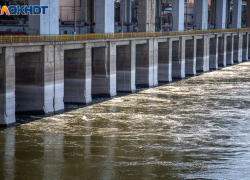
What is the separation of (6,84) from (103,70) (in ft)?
47.0

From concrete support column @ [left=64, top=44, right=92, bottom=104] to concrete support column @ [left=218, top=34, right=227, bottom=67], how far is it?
42.2 metres

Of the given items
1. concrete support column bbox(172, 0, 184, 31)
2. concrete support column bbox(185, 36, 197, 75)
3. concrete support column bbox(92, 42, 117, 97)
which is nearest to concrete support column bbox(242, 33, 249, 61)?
concrete support column bbox(185, 36, 197, 75)

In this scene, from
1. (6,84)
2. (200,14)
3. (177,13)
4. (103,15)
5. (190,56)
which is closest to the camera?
(6,84)

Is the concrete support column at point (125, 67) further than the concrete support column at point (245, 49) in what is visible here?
No

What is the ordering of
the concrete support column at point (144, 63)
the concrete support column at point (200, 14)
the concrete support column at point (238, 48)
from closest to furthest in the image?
the concrete support column at point (144, 63) → the concrete support column at point (200, 14) → the concrete support column at point (238, 48)

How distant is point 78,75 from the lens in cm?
3850

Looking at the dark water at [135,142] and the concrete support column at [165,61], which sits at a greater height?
the concrete support column at [165,61]

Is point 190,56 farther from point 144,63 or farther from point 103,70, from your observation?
point 103,70

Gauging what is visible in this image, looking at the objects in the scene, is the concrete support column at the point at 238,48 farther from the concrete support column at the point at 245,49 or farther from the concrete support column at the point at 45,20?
the concrete support column at the point at 45,20

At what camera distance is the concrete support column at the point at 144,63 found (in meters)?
50.3

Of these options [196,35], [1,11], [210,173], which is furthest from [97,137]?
[196,35]

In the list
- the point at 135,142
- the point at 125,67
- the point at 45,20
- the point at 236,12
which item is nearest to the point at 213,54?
the point at 236,12

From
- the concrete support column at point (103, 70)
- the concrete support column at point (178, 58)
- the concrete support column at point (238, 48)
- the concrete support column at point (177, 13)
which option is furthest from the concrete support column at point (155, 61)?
the concrete support column at point (238, 48)

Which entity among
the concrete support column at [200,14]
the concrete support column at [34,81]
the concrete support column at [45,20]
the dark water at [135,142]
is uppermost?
the concrete support column at [200,14]
